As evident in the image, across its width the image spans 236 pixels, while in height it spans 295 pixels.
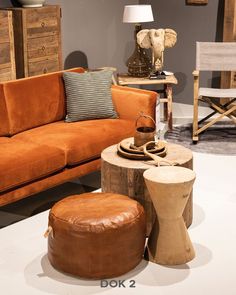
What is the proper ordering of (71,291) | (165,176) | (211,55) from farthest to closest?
1. (211,55)
2. (165,176)
3. (71,291)

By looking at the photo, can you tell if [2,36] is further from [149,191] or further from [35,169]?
[149,191]

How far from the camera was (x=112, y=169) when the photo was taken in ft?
11.2

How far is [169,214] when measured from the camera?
312 cm

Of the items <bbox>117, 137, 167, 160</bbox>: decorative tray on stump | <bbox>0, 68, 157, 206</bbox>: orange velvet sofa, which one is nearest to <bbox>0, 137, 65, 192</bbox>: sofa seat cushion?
<bbox>0, 68, 157, 206</bbox>: orange velvet sofa

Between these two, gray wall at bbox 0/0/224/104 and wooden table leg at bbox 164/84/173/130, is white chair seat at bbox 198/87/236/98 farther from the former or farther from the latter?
gray wall at bbox 0/0/224/104

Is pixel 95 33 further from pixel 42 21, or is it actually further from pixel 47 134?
pixel 47 134

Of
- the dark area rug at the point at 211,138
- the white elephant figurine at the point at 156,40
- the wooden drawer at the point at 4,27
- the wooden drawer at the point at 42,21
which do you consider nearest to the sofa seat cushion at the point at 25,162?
the wooden drawer at the point at 4,27

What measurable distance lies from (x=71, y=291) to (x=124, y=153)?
946mm

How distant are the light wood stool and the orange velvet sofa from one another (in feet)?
2.74

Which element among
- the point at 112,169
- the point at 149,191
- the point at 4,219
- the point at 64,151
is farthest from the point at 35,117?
the point at 149,191

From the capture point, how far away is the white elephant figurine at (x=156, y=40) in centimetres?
575

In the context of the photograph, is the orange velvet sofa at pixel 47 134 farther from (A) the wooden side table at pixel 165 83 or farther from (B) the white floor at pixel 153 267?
(A) the wooden side table at pixel 165 83

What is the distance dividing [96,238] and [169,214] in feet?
1.48

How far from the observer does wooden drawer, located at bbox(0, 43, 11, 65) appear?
4876mm
